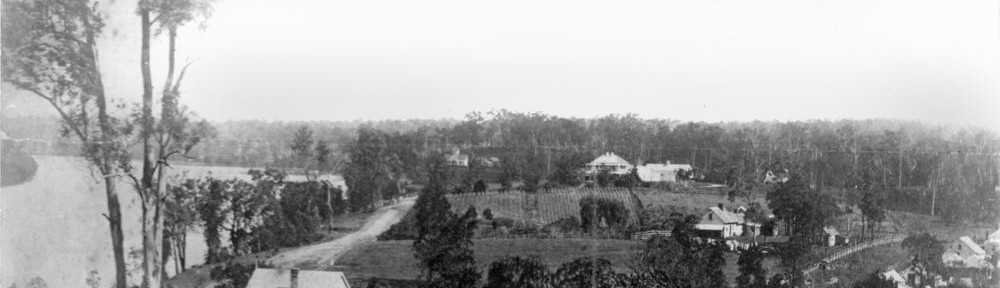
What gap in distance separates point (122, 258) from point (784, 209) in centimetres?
575

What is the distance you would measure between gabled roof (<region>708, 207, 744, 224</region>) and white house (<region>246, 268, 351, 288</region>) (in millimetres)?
3466

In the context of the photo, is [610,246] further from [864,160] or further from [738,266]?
[864,160]

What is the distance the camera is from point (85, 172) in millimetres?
5082

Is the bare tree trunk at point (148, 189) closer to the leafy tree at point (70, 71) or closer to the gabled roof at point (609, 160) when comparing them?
the leafy tree at point (70, 71)

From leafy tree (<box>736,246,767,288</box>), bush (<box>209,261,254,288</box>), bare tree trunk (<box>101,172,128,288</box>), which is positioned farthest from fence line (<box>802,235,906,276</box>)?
bare tree trunk (<box>101,172,128,288</box>)

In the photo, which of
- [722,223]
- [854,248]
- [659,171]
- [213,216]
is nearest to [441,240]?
[213,216]

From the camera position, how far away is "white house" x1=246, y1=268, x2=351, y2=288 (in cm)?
585

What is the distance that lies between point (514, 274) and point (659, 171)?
1792mm

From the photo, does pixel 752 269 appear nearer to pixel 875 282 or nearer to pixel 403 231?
pixel 875 282

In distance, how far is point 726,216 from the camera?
6.71 meters

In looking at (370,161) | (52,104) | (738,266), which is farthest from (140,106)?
(738,266)

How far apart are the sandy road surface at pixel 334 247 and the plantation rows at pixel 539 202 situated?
1.66 feet

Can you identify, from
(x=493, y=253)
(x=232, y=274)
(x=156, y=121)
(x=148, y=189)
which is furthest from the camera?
(x=493, y=253)

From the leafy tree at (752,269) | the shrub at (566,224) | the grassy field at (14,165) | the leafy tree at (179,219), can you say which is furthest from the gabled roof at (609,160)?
the grassy field at (14,165)
